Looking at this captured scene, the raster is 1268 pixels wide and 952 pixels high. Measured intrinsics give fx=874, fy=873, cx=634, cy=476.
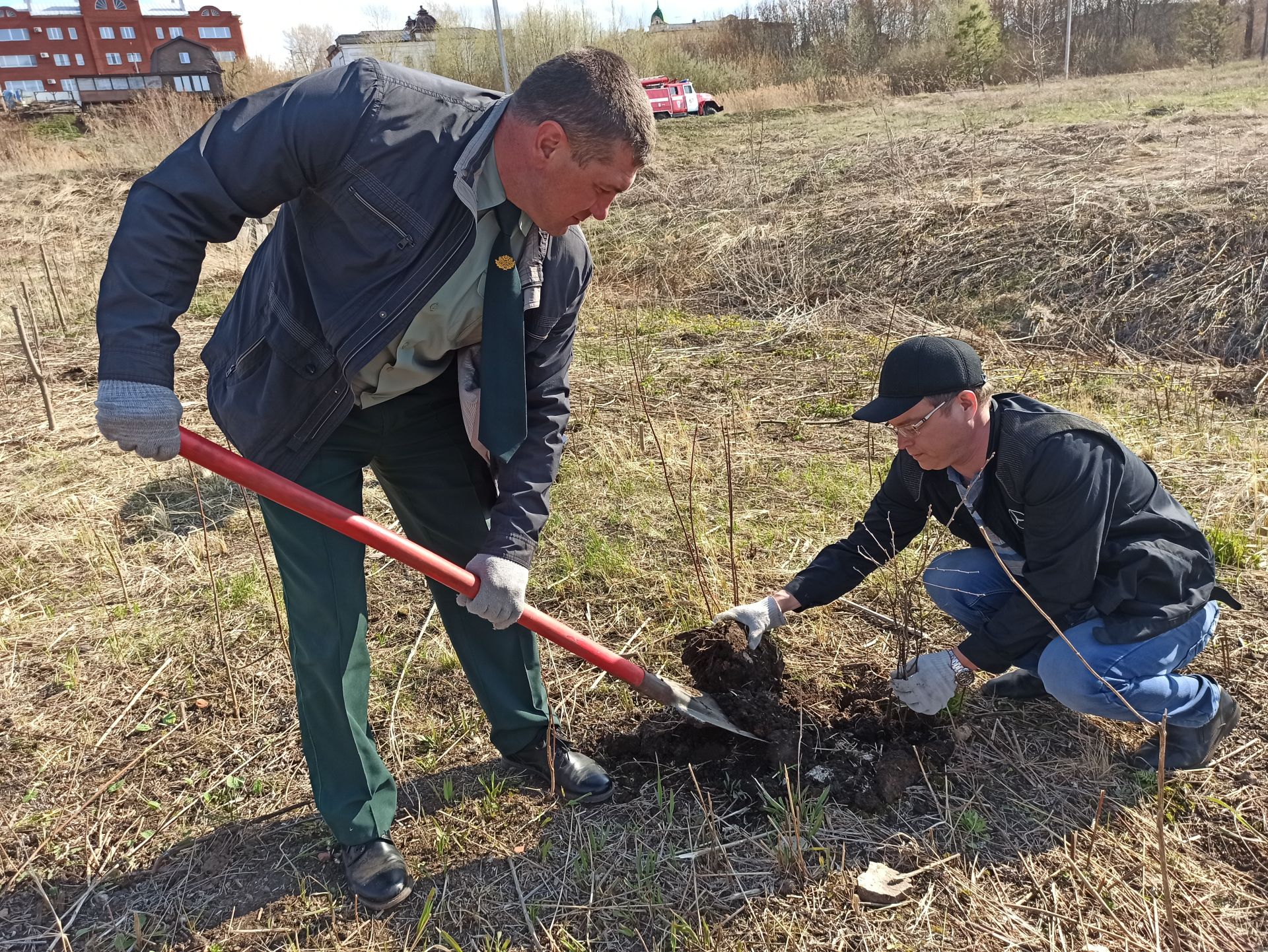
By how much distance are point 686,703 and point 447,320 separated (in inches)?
51.8

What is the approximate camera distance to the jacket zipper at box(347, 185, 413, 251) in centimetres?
191

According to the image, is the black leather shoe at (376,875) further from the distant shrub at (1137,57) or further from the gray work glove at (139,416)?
the distant shrub at (1137,57)

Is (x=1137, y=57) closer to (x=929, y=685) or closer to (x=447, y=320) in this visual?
(x=929, y=685)

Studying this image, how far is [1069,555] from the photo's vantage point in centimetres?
227

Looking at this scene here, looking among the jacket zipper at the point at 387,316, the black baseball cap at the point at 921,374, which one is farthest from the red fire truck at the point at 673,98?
the jacket zipper at the point at 387,316

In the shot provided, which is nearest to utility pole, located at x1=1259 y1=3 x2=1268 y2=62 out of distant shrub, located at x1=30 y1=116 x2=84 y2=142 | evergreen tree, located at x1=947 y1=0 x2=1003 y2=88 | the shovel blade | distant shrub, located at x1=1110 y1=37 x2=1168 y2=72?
distant shrub, located at x1=1110 y1=37 x2=1168 y2=72

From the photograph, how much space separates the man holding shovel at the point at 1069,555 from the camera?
7.38ft

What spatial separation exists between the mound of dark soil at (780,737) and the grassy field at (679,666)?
43mm

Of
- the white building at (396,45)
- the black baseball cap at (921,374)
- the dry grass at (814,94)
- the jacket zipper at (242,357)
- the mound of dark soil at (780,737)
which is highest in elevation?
the white building at (396,45)

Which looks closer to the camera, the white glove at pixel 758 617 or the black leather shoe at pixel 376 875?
the black leather shoe at pixel 376 875

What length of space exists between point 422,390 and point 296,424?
34 centimetres

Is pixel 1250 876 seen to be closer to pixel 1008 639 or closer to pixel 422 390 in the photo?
pixel 1008 639

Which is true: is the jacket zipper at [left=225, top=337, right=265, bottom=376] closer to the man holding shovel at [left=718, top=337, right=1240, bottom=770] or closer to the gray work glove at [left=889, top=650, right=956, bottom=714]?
the man holding shovel at [left=718, top=337, right=1240, bottom=770]

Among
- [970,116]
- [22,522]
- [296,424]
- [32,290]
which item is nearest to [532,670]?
[296,424]
